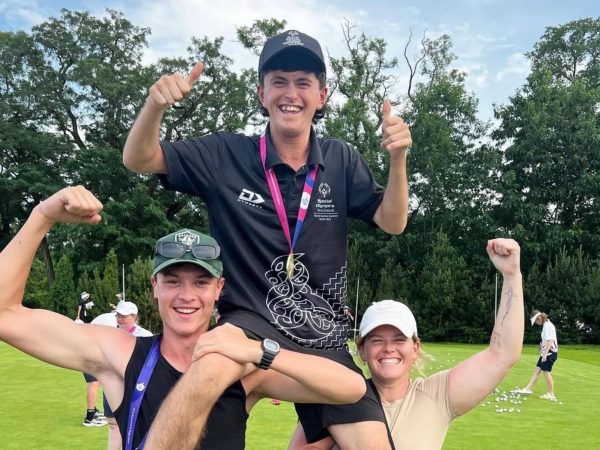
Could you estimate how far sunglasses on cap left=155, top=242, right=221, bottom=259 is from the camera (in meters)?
3.04

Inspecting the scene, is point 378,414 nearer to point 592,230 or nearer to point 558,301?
point 558,301

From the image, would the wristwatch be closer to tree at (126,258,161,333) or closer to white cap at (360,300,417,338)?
white cap at (360,300,417,338)

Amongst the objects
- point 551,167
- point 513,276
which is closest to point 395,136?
point 513,276

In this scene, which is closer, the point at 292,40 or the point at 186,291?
the point at 186,291

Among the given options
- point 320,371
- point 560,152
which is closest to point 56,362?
point 320,371

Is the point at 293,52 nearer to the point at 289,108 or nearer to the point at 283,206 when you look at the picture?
the point at 289,108

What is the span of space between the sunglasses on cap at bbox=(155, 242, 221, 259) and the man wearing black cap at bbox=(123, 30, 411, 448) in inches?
7.9

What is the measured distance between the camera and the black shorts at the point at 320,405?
3096mm

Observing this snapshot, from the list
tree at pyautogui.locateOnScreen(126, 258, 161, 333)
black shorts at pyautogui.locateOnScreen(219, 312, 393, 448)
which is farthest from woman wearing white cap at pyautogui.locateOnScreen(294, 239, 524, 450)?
tree at pyautogui.locateOnScreen(126, 258, 161, 333)

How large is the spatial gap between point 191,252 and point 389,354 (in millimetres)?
1220

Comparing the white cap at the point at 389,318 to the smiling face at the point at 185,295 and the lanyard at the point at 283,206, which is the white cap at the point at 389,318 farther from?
the smiling face at the point at 185,295

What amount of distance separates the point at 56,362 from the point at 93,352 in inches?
7.1

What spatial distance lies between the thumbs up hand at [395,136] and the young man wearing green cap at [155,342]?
1051 mm

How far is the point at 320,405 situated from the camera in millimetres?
3238
